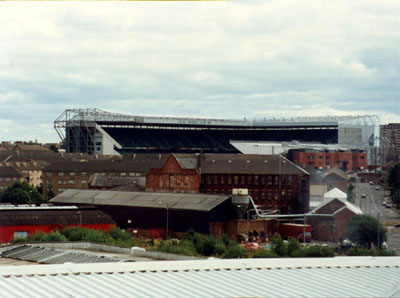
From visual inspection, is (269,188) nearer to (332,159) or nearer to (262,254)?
(332,159)

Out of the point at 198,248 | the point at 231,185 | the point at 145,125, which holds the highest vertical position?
the point at 145,125

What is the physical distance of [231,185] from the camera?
1772 cm

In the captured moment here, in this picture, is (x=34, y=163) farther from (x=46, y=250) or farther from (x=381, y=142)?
(x=46, y=250)

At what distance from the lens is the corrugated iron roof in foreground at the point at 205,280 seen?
14.3 ft

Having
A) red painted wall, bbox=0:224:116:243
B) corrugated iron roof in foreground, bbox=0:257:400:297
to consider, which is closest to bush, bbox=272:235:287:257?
red painted wall, bbox=0:224:116:243

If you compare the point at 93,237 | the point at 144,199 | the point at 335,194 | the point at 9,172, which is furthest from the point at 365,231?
the point at 9,172

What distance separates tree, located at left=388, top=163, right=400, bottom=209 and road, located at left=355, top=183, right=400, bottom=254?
0.86 feet

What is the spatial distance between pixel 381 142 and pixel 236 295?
13.0m

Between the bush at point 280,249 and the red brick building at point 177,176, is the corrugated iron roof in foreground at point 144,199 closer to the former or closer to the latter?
the red brick building at point 177,176

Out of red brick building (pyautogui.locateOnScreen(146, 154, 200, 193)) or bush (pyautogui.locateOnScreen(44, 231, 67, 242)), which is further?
red brick building (pyautogui.locateOnScreen(146, 154, 200, 193))

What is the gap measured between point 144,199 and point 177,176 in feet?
4.35

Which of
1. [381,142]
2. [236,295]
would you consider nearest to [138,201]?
[381,142]

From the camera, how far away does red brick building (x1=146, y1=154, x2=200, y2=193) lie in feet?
59.6

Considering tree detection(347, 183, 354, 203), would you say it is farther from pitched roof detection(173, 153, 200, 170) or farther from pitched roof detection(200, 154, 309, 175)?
pitched roof detection(173, 153, 200, 170)
